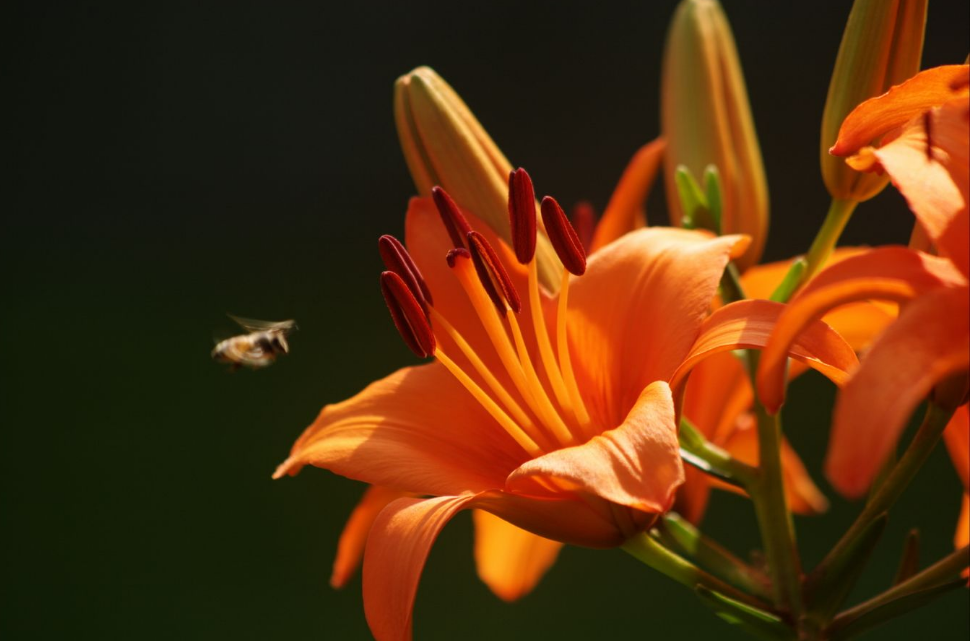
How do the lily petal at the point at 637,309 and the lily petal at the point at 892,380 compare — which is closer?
the lily petal at the point at 892,380

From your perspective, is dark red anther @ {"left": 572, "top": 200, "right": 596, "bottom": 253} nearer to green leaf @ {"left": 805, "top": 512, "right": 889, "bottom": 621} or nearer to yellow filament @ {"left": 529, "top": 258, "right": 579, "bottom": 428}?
yellow filament @ {"left": 529, "top": 258, "right": 579, "bottom": 428}

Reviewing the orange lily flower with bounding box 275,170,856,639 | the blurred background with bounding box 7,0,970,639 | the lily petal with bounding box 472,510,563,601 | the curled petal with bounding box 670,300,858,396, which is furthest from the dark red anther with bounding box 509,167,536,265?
the blurred background with bounding box 7,0,970,639

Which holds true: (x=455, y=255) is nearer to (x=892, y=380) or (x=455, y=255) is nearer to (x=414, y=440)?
(x=414, y=440)

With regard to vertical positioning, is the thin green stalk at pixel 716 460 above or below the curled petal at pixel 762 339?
below

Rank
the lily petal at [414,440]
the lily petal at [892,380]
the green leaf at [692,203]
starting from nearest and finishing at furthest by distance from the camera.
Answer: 1. the lily petal at [892,380]
2. the lily petal at [414,440]
3. the green leaf at [692,203]

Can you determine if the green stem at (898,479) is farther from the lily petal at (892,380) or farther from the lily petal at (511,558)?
the lily petal at (511,558)

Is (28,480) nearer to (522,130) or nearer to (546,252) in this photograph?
(522,130)

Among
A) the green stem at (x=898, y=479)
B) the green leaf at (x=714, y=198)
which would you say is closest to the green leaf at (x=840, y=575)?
the green stem at (x=898, y=479)

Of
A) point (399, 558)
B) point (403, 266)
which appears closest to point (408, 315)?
point (403, 266)
